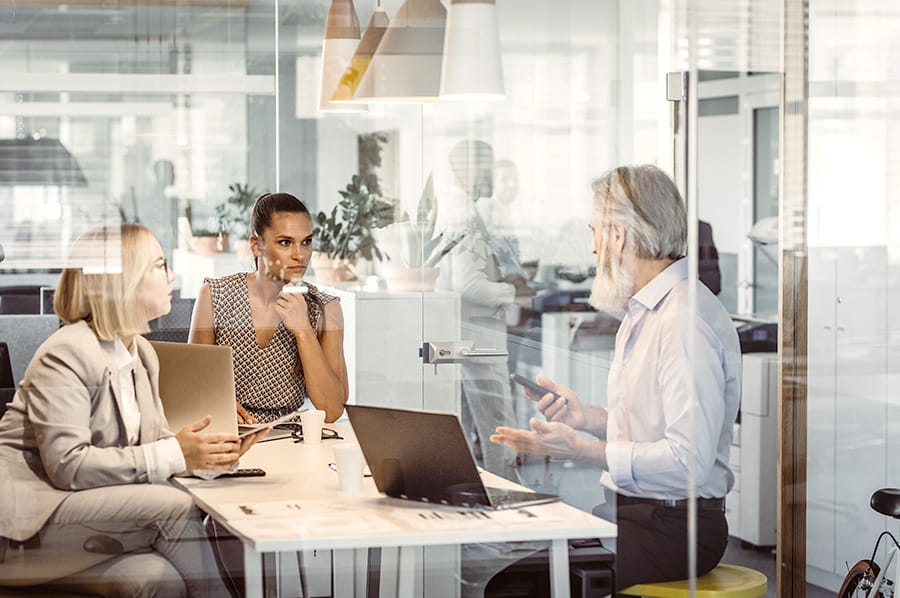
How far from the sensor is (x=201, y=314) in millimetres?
2746

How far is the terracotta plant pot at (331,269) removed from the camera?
2.81 m

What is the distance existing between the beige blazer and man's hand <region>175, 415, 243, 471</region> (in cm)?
5

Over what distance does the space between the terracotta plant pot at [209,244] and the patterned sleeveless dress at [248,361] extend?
6 centimetres

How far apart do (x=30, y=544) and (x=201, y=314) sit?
64 cm

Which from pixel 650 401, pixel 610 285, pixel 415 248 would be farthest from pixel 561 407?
pixel 415 248

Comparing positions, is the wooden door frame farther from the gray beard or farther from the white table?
the white table

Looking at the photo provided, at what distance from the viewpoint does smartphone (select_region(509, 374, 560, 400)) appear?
10.0 ft

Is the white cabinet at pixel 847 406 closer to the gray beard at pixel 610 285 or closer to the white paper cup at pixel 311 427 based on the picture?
the gray beard at pixel 610 285

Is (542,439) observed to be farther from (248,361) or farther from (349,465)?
(248,361)

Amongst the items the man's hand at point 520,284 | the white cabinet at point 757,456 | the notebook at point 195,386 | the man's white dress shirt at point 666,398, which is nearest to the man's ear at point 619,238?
the man's white dress shirt at point 666,398

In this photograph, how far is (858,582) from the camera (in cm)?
350

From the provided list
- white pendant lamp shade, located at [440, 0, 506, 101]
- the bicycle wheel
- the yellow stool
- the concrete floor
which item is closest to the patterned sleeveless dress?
white pendant lamp shade, located at [440, 0, 506, 101]

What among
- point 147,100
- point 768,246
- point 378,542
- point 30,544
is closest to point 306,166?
point 147,100

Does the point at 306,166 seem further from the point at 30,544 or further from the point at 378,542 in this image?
the point at 30,544
